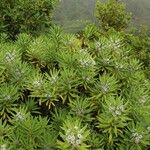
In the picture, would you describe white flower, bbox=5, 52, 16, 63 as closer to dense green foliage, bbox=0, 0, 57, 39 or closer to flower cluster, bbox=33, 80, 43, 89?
flower cluster, bbox=33, 80, 43, 89

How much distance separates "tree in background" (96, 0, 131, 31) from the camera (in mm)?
33469

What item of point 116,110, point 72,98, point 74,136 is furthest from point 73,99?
point 74,136

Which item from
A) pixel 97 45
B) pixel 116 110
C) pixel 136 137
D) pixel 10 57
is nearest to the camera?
pixel 116 110

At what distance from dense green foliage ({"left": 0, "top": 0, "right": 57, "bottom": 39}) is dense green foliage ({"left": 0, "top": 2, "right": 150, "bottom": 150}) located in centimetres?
545

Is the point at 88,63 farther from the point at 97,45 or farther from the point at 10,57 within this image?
the point at 10,57

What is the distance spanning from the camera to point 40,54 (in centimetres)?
732

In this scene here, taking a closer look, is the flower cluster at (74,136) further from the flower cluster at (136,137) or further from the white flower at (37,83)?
the white flower at (37,83)

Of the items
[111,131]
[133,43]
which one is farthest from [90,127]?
[133,43]

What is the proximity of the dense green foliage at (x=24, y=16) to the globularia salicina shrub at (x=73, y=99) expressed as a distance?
5497mm

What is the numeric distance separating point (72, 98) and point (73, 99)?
0.04 meters

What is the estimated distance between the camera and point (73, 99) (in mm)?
6672

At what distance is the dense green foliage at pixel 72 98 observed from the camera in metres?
6.17

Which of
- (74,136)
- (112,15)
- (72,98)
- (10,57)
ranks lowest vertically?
(112,15)

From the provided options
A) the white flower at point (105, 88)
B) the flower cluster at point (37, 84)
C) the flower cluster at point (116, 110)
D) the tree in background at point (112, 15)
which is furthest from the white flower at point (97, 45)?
the tree in background at point (112, 15)
